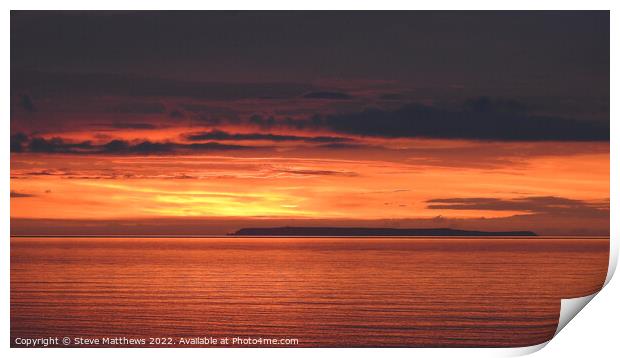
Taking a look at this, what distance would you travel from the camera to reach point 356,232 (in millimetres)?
4871

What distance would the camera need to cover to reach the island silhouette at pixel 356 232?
4609mm

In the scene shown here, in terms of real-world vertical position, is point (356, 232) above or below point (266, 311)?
above

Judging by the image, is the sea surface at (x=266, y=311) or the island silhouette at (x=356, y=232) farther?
the island silhouette at (x=356, y=232)

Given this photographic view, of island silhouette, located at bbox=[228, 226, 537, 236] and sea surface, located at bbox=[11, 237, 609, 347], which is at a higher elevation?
island silhouette, located at bbox=[228, 226, 537, 236]

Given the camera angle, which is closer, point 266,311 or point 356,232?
point 266,311

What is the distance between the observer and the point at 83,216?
4.39m

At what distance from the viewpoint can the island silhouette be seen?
461 cm

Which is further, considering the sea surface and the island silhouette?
the island silhouette
